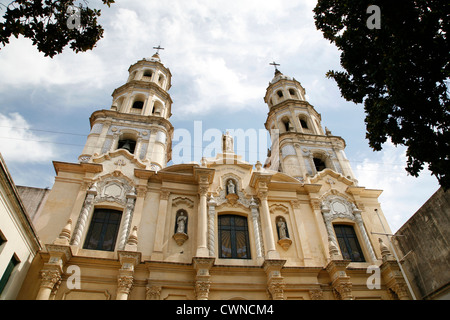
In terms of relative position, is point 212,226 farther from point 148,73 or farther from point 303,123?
point 148,73

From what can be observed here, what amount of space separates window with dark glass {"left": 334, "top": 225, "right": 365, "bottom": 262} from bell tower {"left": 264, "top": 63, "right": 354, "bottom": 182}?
349cm

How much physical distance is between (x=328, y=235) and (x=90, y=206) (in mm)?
11175

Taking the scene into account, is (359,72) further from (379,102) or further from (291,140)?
(291,140)

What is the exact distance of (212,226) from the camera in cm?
1438

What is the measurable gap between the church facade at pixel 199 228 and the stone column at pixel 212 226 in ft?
0.17

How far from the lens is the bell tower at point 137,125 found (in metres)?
17.7

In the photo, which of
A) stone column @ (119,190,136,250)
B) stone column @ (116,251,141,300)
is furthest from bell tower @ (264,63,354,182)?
stone column @ (116,251,141,300)

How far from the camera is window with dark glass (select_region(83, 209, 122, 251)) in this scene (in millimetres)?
13403

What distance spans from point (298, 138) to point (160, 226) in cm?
1162

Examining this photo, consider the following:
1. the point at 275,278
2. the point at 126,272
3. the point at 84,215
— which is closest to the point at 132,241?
the point at 126,272

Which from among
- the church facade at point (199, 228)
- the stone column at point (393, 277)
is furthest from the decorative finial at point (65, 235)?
the stone column at point (393, 277)

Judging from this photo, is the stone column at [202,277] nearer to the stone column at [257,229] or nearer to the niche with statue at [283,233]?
the stone column at [257,229]

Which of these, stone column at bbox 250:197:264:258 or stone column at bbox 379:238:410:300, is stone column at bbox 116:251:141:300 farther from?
stone column at bbox 379:238:410:300

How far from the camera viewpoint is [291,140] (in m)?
21.2
